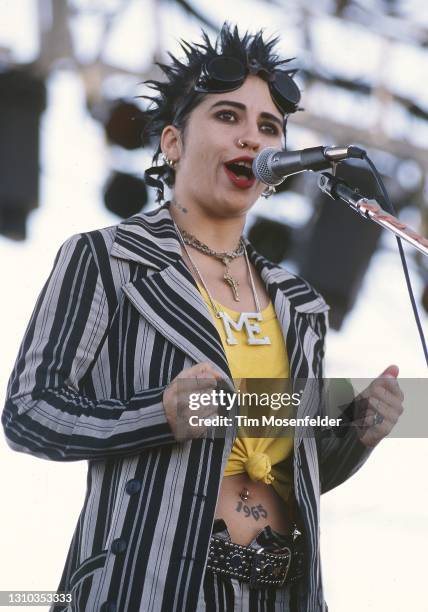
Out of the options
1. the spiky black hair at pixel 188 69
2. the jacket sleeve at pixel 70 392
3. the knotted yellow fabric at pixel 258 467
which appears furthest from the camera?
the spiky black hair at pixel 188 69

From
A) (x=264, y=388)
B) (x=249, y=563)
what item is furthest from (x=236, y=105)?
(x=249, y=563)

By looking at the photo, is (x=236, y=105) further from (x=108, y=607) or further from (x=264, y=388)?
(x=108, y=607)

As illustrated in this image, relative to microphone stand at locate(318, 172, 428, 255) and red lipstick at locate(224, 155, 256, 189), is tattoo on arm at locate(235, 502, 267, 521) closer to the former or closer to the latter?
microphone stand at locate(318, 172, 428, 255)

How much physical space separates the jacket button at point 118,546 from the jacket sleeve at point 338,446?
1.61 feet

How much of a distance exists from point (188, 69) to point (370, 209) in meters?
0.86

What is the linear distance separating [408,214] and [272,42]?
7.04 feet

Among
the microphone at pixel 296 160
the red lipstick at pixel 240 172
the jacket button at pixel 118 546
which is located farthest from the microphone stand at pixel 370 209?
the jacket button at pixel 118 546

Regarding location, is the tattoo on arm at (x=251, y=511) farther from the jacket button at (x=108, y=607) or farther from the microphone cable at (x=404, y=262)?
the microphone cable at (x=404, y=262)

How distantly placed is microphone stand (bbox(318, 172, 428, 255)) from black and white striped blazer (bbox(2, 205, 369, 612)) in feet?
1.16

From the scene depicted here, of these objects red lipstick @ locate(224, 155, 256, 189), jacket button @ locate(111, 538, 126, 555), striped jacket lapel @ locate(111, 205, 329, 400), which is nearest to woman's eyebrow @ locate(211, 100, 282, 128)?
red lipstick @ locate(224, 155, 256, 189)

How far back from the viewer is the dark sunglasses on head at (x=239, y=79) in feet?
8.13

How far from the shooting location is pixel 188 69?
260 cm

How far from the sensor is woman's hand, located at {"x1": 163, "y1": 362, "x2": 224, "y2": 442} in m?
1.88

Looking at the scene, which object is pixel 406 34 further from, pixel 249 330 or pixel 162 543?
pixel 162 543
